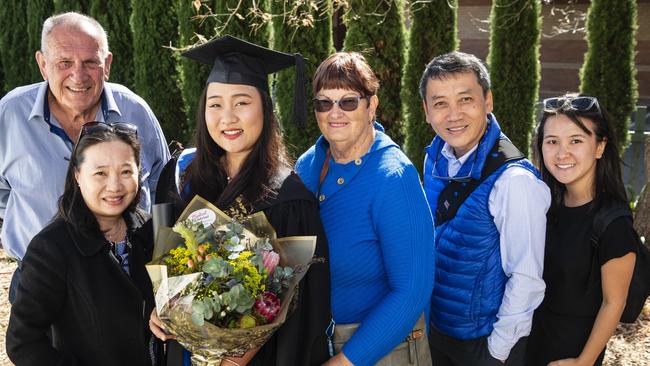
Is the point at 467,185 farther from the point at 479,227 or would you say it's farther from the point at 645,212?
the point at 645,212

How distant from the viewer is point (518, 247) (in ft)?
7.98

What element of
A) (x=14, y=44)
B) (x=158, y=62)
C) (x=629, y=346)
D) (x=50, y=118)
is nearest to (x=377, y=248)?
(x=50, y=118)

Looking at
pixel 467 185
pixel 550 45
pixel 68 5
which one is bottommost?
pixel 467 185

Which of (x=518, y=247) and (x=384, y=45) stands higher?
(x=384, y=45)

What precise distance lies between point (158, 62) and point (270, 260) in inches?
270

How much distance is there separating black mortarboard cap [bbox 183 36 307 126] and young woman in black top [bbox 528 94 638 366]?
116cm

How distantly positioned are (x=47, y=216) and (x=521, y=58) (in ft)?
20.2

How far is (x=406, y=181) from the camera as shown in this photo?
2.25 meters

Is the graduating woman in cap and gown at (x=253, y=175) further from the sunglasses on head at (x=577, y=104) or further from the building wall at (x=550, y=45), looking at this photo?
the building wall at (x=550, y=45)

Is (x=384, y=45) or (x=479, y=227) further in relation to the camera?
(x=384, y=45)

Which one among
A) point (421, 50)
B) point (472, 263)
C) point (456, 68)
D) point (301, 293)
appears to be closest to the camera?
point (301, 293)

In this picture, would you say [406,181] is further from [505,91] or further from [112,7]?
[112,7]

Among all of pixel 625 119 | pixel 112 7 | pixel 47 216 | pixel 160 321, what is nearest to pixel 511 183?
pixel 160 321

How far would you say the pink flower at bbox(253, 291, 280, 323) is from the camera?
1903 millimetres
